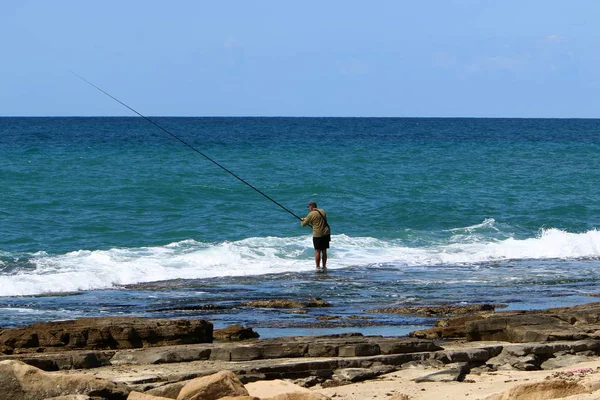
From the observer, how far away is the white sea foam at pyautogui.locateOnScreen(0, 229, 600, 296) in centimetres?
1511

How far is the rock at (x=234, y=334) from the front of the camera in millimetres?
9523

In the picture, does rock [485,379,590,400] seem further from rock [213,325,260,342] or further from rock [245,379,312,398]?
rock [213,325,260,342]

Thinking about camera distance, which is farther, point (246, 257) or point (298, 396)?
point (246, 257)

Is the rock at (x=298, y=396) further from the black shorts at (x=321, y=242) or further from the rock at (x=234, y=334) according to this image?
the black shorts at (x=321, y=242)

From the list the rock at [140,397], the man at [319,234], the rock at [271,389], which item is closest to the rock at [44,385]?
the rock at [140,397]

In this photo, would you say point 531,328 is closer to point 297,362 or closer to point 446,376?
point 446,376

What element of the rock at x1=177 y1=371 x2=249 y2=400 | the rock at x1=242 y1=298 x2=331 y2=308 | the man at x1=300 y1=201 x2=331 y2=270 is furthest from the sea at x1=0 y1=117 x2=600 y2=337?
the rock at x1=177 y1=371 x2=249 y2=400

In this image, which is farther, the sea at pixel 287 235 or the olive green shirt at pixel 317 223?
the olive green shirt at pixel 317 223

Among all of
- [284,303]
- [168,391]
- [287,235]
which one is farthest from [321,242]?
[168,391]

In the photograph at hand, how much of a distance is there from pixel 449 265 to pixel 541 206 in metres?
9.89

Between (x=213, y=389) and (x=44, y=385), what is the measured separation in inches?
43.3

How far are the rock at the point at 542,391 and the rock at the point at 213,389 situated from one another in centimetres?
163

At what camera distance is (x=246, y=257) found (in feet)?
58.9

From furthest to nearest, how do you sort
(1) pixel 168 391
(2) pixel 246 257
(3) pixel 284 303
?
1. (2) pixel 246 257
2. (3) pixel 284 303
3. (1) pixel 168 391
